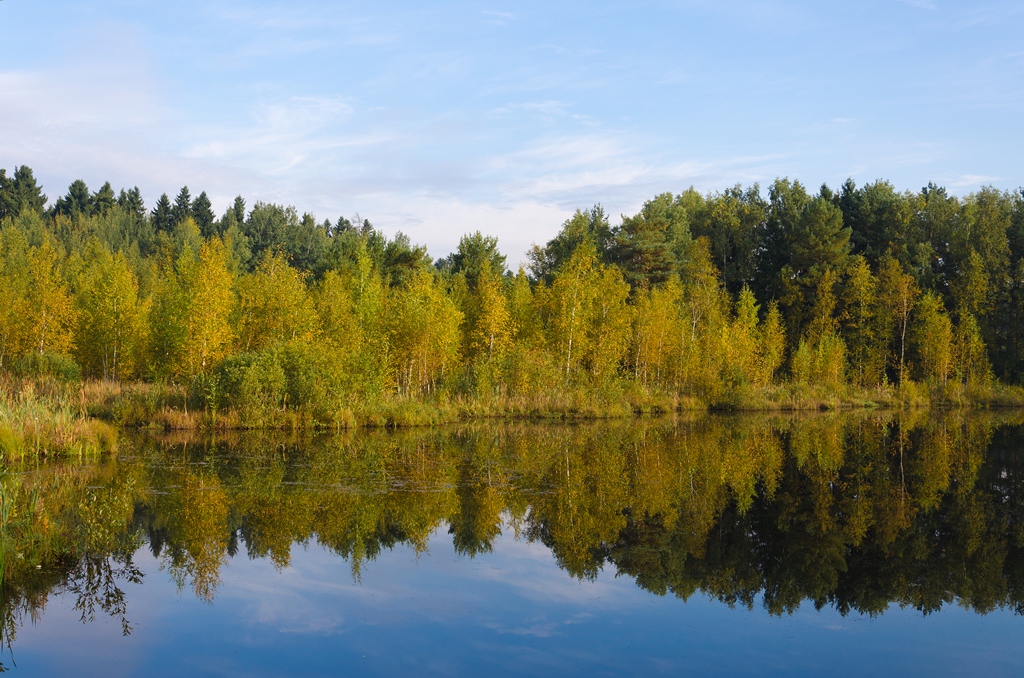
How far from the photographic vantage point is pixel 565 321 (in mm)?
32750

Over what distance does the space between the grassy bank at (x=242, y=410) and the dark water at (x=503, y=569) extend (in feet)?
3.72

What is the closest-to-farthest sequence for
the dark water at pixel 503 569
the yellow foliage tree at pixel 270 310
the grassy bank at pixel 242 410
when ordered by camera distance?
the dark water at pixel 503 569 < the grassy bank at pixel 242 410 < the yellow foliage tree at pixel 270 310

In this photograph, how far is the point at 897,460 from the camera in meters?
19.2

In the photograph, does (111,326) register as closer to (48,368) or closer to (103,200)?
(48,368)

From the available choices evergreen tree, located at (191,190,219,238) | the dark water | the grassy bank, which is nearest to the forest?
the grassy bank

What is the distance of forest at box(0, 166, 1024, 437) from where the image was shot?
24.9m

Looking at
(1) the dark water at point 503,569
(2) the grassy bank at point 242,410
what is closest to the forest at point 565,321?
(2) the grassy bank at point 242,410

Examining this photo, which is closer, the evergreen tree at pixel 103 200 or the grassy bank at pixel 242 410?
the grassy bank at pixel 242 410

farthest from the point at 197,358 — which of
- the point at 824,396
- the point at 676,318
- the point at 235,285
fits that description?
the point at 824,396

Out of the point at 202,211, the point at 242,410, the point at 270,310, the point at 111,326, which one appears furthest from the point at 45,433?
the point at 202,211

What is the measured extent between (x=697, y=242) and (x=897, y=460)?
33080 millimetres

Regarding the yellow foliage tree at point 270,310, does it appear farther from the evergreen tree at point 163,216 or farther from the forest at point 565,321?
the evergreen tree at point 163,216

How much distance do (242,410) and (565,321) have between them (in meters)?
14.3

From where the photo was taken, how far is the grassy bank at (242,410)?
631 inches
